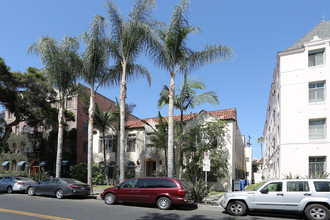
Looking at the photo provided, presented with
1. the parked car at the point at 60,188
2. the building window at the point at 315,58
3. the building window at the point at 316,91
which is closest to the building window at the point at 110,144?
the parked car at the point at 60,188

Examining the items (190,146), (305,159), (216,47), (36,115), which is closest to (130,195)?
(190,146)

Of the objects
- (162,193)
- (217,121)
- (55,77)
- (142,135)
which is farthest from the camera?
(142,135)

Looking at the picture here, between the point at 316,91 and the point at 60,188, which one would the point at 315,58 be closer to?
the point at 316,91

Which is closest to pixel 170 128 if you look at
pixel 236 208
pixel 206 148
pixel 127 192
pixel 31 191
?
pixel 127 192

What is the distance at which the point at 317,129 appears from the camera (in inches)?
748

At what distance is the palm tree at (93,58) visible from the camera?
18.8m

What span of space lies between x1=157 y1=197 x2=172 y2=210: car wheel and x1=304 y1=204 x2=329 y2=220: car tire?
5.38 m

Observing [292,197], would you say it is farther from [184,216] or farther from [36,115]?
[36,115]

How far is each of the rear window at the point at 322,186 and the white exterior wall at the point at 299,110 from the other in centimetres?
971

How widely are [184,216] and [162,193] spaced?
79.1 inches

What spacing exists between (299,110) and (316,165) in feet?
13.2

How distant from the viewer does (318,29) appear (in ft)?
70.4

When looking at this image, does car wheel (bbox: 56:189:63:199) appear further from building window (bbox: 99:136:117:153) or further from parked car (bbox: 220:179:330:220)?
building window (bbox: 99:136:117:153)

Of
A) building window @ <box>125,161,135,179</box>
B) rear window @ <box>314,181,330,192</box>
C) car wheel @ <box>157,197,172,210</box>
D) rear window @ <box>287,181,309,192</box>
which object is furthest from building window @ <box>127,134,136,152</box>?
rear window @ <box>314,181,330,192</box>
